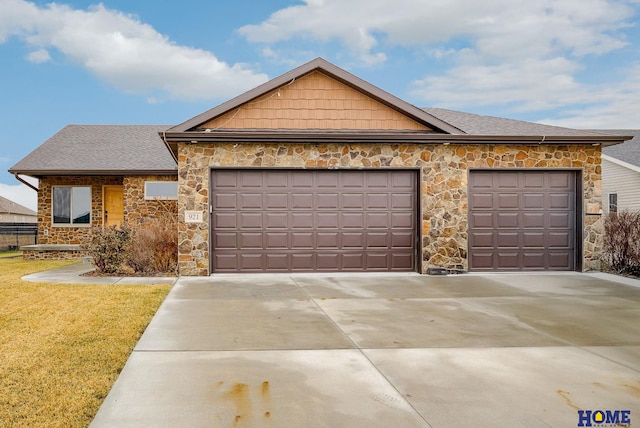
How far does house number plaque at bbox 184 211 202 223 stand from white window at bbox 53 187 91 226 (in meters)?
8.60

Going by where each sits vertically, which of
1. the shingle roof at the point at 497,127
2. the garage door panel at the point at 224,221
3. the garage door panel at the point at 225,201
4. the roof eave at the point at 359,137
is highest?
the shingle roof at the point at 497,127

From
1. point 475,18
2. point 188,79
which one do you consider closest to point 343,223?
point 475,18

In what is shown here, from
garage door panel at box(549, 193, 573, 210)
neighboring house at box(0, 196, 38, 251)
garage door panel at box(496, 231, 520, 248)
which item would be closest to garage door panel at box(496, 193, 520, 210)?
garage door panel at box(496, 231, 520, 248)

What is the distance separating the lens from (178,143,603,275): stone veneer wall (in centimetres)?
1150

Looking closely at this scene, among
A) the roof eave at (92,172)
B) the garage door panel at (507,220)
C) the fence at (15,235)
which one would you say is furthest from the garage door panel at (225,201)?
the fence at (15,235)

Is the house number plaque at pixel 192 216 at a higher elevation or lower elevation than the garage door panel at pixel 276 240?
higher

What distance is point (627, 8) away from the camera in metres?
16.0

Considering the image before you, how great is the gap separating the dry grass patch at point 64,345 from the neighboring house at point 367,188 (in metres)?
3.00

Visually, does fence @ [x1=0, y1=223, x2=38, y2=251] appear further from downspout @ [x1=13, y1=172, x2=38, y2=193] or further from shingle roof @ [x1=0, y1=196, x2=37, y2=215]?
shingle roof @ [x1=0, y1=196, x2=37, y2=215]

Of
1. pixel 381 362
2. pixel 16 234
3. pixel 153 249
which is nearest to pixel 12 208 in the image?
pixel 16 234

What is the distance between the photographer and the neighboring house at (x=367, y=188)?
456 inches

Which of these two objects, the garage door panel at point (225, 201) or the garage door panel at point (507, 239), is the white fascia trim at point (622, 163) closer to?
the garage door panel at point (507, 239)

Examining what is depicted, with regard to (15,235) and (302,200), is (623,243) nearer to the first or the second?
(302,200)

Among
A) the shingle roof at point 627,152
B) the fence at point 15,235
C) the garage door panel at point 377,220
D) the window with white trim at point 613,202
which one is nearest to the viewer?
the garage door panel at point 377,220
